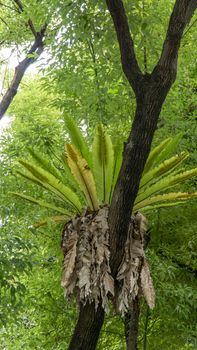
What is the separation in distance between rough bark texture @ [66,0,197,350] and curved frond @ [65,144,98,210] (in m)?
0.26

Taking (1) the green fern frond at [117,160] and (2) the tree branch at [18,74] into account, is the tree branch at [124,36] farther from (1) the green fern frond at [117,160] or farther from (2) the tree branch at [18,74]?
(2) the tree branch at [18,74]

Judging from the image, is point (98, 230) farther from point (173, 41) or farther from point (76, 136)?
point (173, 41)

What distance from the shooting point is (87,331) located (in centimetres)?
349

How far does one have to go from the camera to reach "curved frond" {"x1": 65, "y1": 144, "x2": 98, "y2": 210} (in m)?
3.77

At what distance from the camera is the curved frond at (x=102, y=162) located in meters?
3.84

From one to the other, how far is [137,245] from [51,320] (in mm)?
3689

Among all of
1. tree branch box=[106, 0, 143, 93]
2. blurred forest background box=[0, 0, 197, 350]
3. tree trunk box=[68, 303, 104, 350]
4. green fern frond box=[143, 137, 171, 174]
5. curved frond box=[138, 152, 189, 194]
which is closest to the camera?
tree trunk box=[68, 303, 104, 350]

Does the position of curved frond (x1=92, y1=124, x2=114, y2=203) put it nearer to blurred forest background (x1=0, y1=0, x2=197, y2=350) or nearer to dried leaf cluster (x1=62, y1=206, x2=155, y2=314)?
dried leaf cluster (x1=62, y1=206, x2=155, y2=314)

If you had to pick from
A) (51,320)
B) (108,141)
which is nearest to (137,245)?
(108,141)

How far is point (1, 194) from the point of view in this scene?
689 cm

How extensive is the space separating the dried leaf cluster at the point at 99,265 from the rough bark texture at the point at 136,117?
9cm

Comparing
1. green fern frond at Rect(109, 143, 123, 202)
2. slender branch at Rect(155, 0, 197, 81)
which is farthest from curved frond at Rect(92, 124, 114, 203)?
slender branch at Rect(155, 0, 197, 81)

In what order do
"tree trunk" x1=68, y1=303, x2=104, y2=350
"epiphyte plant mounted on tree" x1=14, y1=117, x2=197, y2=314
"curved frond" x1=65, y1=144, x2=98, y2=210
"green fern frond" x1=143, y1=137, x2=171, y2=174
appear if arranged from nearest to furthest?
"tree trunk" x1=68, y1=303, x2=104, y2=350
"epiphyte plant mounted on tree" x1=14, y1=117, x2=197, y2=314
"curved frond" x1=65, y1=144, x2=98, y2=210
"green fern frond" x1=143, y1=137, x2=171, y2=174

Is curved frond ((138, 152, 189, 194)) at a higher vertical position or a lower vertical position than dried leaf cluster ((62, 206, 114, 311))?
higher
